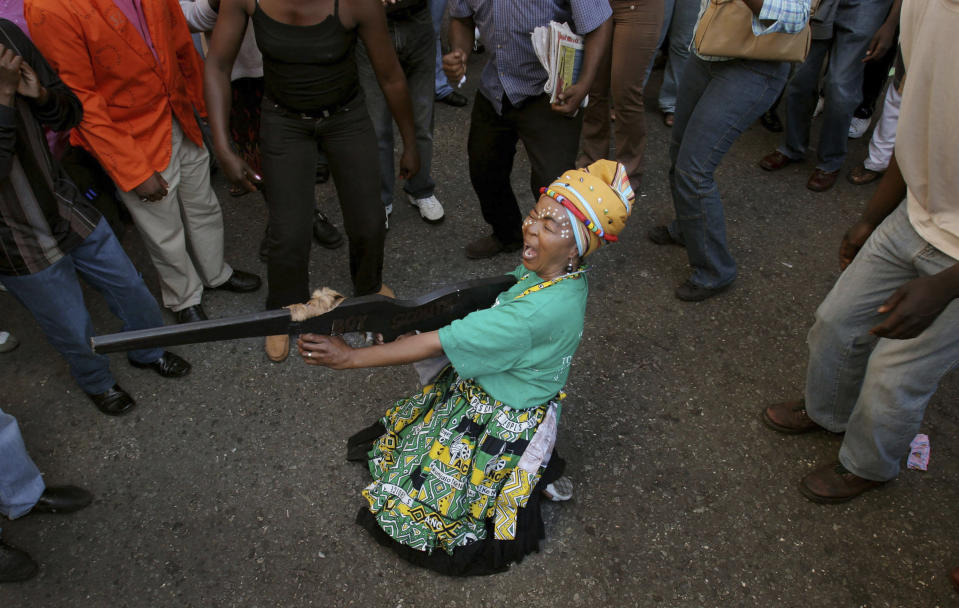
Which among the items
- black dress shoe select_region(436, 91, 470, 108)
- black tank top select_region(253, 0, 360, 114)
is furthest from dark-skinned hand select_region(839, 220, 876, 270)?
black dress shoe select_region(436, 91, 470, 108)

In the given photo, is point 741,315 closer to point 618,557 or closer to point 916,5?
point 618,557

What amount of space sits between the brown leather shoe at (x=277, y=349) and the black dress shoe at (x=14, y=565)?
1.33 meters

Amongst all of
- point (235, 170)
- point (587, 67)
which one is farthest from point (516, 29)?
point (235, 170)

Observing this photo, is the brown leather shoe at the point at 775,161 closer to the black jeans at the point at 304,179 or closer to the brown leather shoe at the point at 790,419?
the brown leather shoe at the point at 790,419

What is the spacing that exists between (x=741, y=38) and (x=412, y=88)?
1.92 meters

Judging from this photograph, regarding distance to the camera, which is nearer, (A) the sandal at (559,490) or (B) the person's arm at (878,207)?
(B) the person's arm at (878,207)

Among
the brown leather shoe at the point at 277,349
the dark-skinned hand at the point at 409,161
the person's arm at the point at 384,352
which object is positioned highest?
the person's arm at the point at 384,352

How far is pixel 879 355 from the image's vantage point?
245 cm

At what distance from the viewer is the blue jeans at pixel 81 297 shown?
109 inches

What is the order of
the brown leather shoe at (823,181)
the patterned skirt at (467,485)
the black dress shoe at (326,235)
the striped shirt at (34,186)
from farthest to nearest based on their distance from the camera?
1. the brown leather shoe at (823,181)
2. the black dress shoe at (326,235)
3. the striped shirt at (34,186)
4. the patterned skirt at (467,485)

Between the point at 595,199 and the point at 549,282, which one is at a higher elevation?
the point at 595,199

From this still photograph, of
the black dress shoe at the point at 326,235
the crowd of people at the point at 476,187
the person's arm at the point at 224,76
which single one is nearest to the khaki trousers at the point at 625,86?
the crowd of people at the point at 476,187

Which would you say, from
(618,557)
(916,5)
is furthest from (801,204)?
(618,557)

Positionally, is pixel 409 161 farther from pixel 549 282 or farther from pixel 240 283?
pixel 549 282
